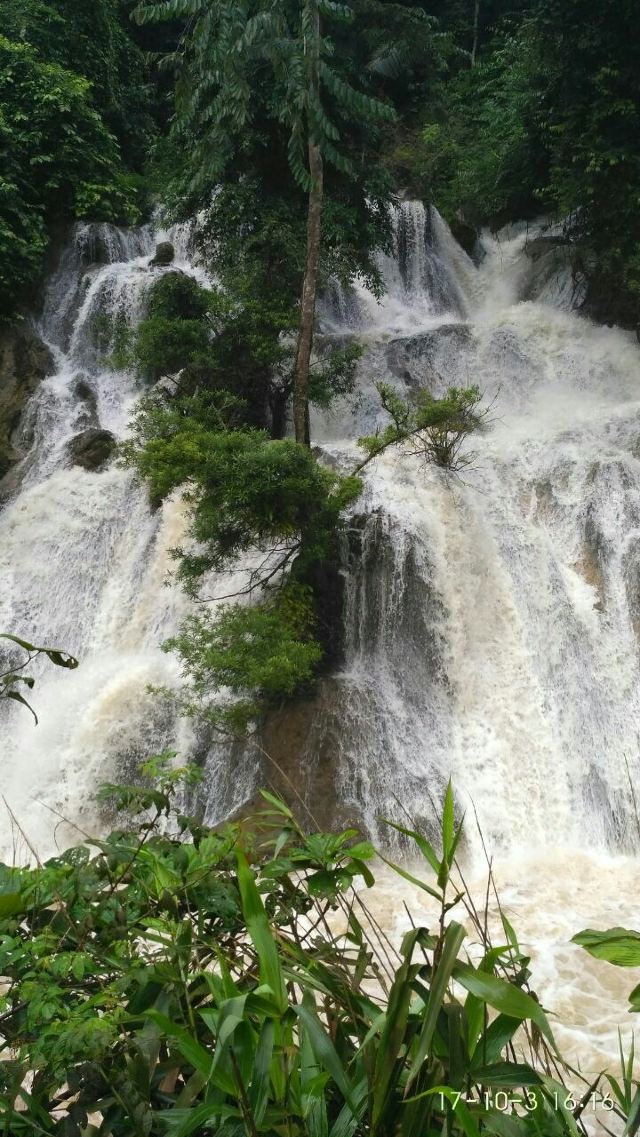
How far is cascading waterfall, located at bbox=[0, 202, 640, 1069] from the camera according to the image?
22.6ft

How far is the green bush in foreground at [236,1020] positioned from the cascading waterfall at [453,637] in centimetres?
355

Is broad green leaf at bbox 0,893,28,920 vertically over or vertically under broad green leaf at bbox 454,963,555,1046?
over

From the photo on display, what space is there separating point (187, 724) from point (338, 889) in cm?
660

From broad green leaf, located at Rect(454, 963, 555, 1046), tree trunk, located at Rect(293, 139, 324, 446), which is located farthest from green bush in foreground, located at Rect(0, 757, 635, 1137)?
tree trunk, located at Rect(293, 139, 324, 446)

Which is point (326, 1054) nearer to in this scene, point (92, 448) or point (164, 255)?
point (92, 448)

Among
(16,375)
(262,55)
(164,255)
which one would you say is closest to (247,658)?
(16,375)

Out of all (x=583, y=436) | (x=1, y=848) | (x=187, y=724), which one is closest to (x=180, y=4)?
(x=583, y=436)

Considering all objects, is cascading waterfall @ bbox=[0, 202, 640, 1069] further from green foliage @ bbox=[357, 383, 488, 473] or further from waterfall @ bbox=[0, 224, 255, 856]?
green foliage @ bbox=[357, 383, 488, 473]

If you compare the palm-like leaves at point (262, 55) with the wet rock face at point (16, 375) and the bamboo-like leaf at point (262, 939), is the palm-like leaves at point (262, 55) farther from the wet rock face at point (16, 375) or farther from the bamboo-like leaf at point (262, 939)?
the bamboo-like leaf at point (262, 939)

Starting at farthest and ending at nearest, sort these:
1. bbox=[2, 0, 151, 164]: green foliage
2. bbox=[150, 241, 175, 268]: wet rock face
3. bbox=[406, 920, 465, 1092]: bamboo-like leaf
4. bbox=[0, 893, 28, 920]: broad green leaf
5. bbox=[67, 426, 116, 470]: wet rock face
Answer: bbox=[2, 0, 151, 164]: green foliage
bbox=[150, 241, 175, 268]: wet rock face
bbox=[67, 426, 116, 470]: wet rock face
bbox=[0, 893, 28, 920]: broad green leaf
bbox=[406, 920, 465, 1092]: bamboo-like leaf

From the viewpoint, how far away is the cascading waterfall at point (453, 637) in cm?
689

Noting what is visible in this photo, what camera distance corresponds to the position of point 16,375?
12547mm

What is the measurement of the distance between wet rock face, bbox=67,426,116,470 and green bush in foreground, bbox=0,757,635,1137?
10.1 m

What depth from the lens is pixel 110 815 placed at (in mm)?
7301
